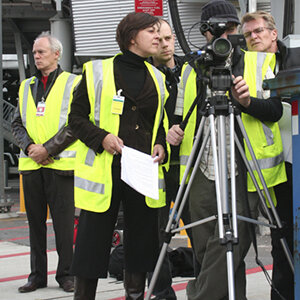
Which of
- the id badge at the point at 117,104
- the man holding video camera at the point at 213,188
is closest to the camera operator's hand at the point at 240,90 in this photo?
the man holding video camera at the point at 213,188

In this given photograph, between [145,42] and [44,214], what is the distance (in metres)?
1.92

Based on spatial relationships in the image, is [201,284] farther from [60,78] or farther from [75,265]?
[60,78]

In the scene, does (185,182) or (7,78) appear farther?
(7,78)

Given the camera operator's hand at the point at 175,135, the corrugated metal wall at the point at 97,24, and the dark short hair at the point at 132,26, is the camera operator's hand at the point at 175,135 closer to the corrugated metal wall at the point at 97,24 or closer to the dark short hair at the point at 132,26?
the dark short hair at the point at 132,26

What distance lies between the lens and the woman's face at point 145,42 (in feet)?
11.5

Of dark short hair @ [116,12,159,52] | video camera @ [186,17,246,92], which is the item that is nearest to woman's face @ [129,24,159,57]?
dark short hair @ [116,12,159,52]

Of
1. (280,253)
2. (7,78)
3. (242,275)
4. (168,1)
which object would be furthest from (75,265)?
(7,78)

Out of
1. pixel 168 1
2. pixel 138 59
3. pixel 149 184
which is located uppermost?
pixel 168 1

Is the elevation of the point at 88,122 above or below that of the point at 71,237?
above

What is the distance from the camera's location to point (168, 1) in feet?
36.1

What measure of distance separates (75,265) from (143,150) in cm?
75

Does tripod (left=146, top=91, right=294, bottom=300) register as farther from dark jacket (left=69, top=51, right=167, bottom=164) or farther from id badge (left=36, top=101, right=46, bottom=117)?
id badge (left=36, top=101, right=46, bottom=117)

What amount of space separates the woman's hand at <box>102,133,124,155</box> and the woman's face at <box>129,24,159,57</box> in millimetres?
541

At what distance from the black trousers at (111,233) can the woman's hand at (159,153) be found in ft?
0.74
